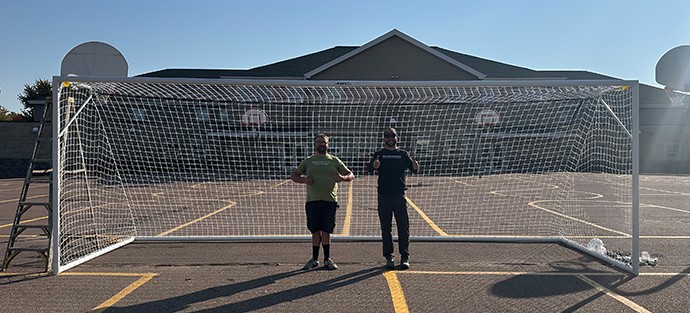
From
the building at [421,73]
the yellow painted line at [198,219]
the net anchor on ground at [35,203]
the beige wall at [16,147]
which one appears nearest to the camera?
the net anchor on ground at [35,203]

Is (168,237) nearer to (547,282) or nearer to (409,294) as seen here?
(409,294)

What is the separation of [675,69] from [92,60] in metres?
9.55

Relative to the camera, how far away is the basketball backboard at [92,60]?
8750 millimetres

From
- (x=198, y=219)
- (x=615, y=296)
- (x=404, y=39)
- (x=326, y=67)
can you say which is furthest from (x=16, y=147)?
(x=615, y=296)

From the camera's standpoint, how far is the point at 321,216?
7.12 metres

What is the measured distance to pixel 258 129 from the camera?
14984 mm

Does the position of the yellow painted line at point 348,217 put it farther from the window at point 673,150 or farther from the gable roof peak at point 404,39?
the window at point 673,150

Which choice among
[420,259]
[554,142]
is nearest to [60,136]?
[420,259]

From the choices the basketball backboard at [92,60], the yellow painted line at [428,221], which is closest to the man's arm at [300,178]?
the yellow painted line at [428,221]

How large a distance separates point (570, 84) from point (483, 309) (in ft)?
11.8

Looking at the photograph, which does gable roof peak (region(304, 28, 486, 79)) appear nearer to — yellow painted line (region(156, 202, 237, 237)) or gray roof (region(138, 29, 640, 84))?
gray roof (region(138, 29, 640, 84))

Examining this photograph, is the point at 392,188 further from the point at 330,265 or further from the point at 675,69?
the point at 675,69

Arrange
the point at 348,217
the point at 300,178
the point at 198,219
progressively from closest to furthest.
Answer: the point at 300,178, the point at 198,219, the point at 348,217

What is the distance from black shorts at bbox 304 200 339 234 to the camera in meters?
7.09
